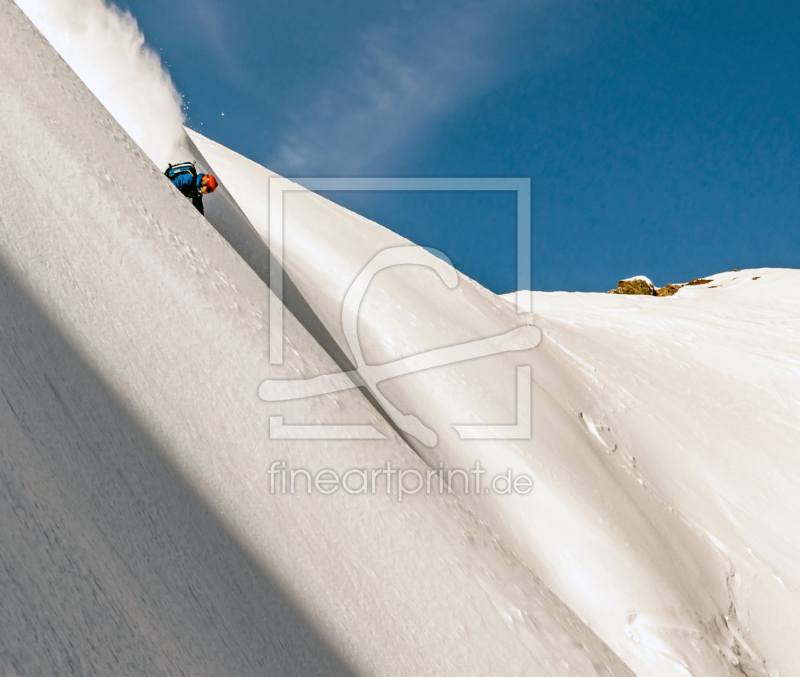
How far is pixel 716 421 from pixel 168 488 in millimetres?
5693

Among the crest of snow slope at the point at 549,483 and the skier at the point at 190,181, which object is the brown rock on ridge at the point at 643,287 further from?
the skier at the point at 190,181

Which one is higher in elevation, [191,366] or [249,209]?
[249,209]

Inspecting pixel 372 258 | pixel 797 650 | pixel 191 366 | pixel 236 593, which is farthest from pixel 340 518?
pixel 372 258

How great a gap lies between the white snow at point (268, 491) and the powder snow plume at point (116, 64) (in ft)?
3.71

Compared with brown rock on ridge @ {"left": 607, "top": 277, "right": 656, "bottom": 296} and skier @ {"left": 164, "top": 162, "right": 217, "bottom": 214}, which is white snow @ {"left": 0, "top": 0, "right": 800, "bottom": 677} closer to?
skier @ {"left": 164, "top": 162, "right": 217, "bottom": 214}

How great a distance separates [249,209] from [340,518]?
4605 millimetres

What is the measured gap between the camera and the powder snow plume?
4730mm

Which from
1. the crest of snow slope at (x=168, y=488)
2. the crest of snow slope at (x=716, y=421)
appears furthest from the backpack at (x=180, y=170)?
the crest of snow slope at (x=716, y=421)

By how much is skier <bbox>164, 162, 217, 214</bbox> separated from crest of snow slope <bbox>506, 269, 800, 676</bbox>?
10.2 feet

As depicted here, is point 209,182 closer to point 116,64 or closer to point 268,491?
point 116,64

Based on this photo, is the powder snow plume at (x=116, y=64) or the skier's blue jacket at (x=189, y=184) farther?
the powder snow plume at (x=116, y=64)

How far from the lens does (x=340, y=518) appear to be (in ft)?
6.18

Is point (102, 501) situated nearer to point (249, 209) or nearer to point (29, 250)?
point (29, 250)

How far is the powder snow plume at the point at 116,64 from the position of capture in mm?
4730
